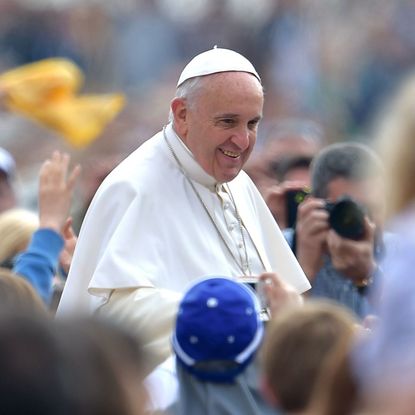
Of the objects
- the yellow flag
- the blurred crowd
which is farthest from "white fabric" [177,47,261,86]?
the yellow flag

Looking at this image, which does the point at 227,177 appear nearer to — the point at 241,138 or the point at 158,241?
the point at 241,138

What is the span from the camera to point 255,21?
54.4ft

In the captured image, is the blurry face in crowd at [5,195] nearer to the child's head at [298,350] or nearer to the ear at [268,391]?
the child's head at [298,350]

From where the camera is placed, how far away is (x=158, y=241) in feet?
Result: 18.9

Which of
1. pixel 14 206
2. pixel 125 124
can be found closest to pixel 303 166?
pixel 14 206

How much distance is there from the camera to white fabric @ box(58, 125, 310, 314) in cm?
565

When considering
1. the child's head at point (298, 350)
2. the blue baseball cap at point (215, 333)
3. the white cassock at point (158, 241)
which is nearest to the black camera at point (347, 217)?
the white cassock at point (158, 241)

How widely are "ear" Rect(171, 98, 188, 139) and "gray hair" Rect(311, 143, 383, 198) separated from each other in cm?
160

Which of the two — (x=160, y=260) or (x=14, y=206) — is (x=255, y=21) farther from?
(x=160, y=260)

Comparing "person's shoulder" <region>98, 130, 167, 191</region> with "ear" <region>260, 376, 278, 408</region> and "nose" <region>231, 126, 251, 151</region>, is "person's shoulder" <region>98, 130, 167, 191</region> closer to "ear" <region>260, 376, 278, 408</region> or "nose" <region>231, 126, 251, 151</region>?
"nose" <region>231, 126, 251, 151</region>

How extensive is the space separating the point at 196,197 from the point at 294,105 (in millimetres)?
10175

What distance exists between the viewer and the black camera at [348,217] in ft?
21.0

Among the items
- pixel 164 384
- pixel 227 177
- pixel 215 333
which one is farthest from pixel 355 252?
pixel 215 333

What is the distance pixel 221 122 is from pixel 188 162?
0.19 metres
